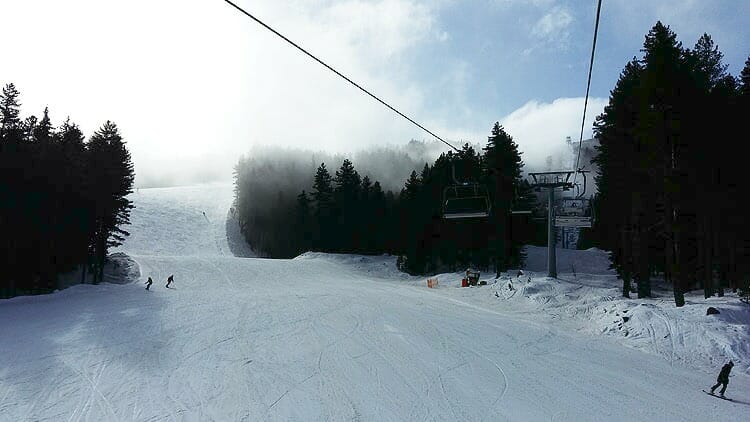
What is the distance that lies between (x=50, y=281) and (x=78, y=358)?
2630cm

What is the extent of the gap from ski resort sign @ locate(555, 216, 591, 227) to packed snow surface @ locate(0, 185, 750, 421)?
14.3ft

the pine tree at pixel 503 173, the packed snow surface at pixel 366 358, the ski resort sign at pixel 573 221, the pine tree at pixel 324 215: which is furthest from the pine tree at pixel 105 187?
the ski resort sign at pixel 573 221

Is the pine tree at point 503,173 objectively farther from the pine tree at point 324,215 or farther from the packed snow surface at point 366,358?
the pine tree at point 324,215

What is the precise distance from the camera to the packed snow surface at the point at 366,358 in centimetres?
952

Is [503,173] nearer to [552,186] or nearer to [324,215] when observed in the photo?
[552,186]

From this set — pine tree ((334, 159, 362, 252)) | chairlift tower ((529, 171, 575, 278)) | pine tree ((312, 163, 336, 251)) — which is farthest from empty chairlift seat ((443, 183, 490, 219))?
pine tree ((312, 163, 336, 251))

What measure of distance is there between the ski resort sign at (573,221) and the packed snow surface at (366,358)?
4.36 metres

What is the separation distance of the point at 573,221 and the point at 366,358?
786 inches

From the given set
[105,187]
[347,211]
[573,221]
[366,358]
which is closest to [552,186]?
[573,221]

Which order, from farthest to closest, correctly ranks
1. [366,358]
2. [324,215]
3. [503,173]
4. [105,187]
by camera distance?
[324,215] < [503,173] < [105,187] < [366,358]

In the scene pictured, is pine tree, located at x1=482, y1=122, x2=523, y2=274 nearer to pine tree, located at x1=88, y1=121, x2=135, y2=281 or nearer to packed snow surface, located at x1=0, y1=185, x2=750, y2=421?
packed snow surface, located at x1=0, y1=185, x2=750, y2=421

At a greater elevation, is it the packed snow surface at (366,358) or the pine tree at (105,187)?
the pine tree at (105,187)

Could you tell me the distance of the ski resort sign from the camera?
1054 inches

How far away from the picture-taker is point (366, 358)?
1327cm
